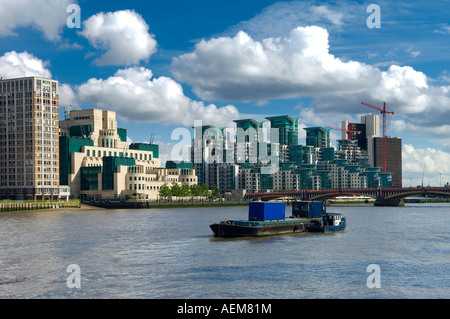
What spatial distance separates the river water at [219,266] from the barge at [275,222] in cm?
282

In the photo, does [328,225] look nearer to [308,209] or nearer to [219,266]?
[308,209]

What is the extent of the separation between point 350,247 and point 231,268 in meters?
24.8

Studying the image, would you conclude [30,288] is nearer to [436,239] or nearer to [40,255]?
[40,255]

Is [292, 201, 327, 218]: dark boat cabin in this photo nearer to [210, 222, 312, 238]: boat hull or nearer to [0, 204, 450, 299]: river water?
[210, 222, 312, 238]: boat hull

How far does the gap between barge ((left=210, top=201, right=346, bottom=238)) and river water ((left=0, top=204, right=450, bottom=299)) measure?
2820mm

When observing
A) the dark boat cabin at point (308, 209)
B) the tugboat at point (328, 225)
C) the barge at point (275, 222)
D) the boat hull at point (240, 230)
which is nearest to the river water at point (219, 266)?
the boat hull at point (240, 230)

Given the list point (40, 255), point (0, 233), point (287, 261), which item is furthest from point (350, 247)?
point (0, 233)

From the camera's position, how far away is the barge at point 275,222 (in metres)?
85.2

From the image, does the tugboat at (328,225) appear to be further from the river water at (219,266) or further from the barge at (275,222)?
the river water at (219,266)

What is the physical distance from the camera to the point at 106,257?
201 feet

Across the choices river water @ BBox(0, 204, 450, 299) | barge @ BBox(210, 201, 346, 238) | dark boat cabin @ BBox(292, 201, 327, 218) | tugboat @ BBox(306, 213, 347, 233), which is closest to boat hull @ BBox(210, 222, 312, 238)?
barge @ BBox(210, 201, 346, 238)

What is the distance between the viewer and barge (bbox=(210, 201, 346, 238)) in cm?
8525

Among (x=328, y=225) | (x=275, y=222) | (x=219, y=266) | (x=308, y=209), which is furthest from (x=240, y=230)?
(x=219, y=266)
